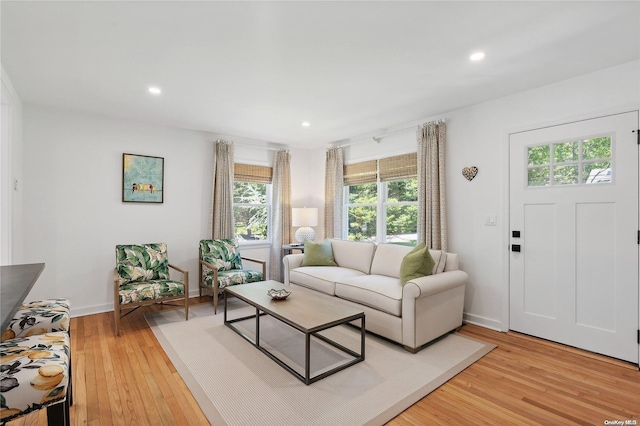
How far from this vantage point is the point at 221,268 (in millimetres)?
4277

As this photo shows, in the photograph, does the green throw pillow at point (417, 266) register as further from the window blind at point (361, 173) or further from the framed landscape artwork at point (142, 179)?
the framed landscape artwork at point (142, 179)

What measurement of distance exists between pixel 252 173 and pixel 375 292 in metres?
3.09

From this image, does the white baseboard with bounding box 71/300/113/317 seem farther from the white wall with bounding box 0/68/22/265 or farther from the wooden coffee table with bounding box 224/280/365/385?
the wooden coffee table with bounding box 224/280/365/385

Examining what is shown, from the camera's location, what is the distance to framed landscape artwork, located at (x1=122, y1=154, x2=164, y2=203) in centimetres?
409

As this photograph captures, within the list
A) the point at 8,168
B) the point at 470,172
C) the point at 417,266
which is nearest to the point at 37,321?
the point at 8,168

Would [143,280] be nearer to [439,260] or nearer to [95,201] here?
[95,201]

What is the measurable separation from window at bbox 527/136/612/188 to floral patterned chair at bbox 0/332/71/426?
3.89 metres

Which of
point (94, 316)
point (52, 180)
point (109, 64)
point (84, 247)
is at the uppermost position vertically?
point (109, 64)

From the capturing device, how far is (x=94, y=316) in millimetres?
3787

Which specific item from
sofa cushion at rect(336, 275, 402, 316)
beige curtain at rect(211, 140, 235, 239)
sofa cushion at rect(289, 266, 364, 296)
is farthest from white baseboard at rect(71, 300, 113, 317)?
sofa cushion at rect(336, 275, 402, 316)

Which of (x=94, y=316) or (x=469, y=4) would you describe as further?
(x=94, y=316)

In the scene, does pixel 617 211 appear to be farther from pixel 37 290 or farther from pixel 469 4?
pixel 37 290

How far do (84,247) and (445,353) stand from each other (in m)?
4.27

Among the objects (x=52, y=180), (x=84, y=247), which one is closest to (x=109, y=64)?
(x=52, y=180)
